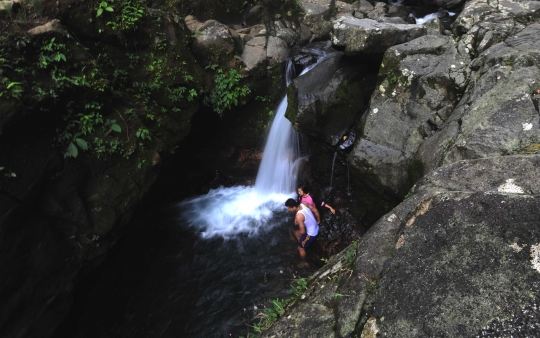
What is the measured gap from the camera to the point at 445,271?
2322 mm

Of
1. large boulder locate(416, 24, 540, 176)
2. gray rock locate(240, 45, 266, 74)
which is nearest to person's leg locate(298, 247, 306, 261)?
large boulder locate(416, 24, 540, 176)

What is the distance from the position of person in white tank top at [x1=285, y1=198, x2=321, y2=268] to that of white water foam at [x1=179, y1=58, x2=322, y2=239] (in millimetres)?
1773

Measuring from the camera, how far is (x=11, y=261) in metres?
6.17

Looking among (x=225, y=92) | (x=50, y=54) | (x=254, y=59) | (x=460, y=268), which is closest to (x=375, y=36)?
(x=254, y=59)

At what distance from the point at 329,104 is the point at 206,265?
523cm

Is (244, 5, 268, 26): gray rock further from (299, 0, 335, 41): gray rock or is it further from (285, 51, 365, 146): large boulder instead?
(285, 51, 365, 146): large boulder

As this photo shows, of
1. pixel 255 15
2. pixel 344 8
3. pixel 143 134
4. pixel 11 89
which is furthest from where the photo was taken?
pixel 344 8

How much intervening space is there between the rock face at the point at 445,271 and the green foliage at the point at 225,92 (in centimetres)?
Result: 768

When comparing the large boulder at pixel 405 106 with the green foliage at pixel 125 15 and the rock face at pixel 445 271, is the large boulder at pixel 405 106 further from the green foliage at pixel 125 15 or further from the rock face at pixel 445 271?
the green foliage at pixel 125 15

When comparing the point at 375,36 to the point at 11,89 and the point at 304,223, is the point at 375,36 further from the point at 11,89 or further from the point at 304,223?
the point at 11,89

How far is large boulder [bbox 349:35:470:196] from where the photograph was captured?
6543 mm

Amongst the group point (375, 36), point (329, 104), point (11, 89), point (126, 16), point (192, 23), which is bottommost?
point (329, 104)

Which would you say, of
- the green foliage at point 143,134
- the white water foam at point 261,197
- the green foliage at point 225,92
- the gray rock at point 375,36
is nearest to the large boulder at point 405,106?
the gray rock at point 375,36

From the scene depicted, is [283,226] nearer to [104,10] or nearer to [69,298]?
[69,298]
